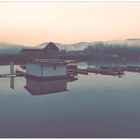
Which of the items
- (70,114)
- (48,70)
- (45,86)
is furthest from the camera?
(48,70)

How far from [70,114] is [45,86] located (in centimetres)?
688

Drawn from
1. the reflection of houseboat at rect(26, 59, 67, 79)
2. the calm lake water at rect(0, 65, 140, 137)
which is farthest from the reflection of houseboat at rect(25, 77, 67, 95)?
the calm lake water at rect(0, 65, 140, 137)

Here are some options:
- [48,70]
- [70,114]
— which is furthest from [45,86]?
[70,114]

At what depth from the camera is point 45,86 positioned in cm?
1628

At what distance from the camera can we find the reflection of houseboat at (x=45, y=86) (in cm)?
1490

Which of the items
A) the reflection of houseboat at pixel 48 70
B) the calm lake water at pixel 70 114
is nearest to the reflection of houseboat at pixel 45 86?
the reflection of houseboat at pixel 48 70

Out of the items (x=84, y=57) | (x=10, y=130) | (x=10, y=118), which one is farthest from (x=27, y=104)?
(x=84, y=57)

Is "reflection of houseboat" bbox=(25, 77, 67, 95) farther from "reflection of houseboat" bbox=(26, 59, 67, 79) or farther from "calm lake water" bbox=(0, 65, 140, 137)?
"calm lake water" bbox=(0, 65, 140, 137)

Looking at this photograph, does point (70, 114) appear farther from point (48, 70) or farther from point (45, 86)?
point (48, 70)

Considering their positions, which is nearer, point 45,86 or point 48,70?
point 45,86

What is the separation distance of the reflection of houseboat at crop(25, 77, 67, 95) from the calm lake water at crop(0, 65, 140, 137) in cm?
86

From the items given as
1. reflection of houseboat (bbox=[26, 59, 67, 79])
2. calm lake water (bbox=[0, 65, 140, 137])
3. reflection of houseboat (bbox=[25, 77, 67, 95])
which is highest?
reflection of houseboat (bbox=[26, 59, 67, 79])

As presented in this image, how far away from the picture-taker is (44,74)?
Result: 17.2 m

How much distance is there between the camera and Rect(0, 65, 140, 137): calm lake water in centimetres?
782
